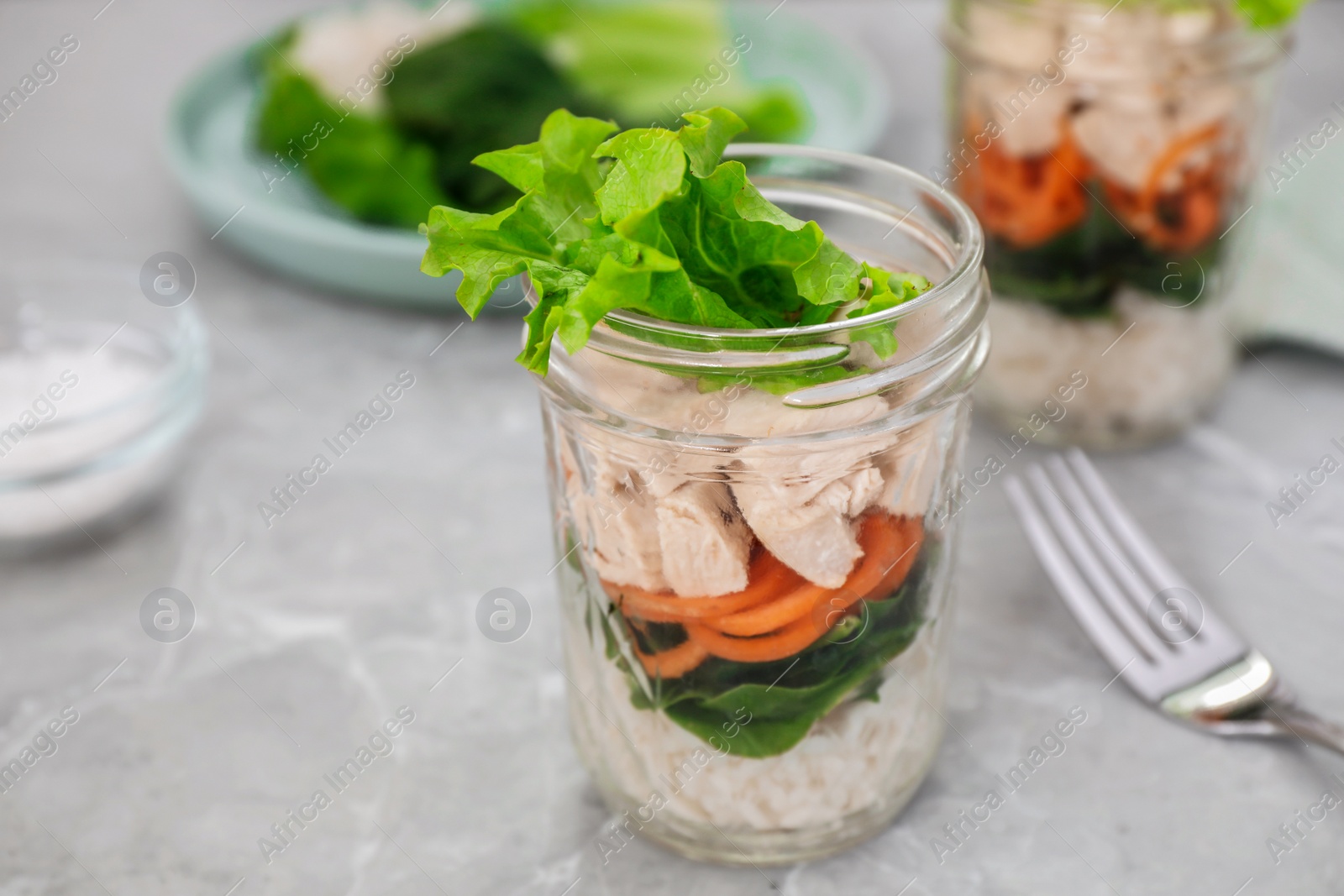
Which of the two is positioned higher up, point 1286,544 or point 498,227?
point 498,227

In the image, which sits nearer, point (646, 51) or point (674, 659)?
point (674, 659)

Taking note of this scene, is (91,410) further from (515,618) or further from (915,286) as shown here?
(915,286)

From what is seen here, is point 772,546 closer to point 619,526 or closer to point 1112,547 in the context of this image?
point 619,526

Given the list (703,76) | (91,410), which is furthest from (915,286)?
(703,76)

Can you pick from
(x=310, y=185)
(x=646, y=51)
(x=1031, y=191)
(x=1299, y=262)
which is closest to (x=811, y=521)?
(x=1031, y=191)

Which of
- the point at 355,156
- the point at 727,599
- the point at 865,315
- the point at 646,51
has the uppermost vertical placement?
the point at 865,315

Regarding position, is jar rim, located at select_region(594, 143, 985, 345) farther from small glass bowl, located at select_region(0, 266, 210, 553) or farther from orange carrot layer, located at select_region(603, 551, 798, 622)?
small glass bowl, located at select_region(0, 266, 210, 553)
